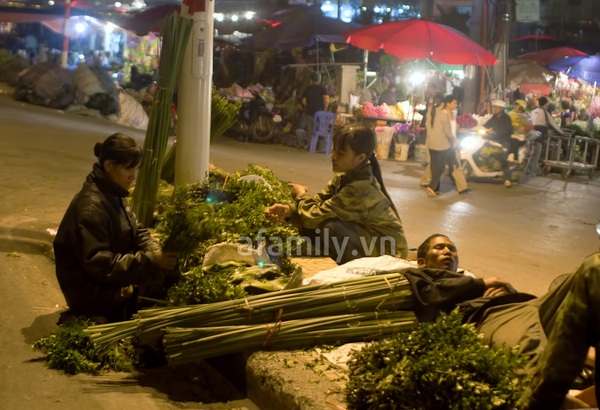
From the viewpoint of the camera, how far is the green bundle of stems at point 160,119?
22.2 feet

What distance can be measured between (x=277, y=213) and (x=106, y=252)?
1.52m

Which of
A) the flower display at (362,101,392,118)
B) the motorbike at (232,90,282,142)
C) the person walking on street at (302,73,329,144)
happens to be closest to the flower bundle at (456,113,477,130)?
the flower display at (362,101,392,118)

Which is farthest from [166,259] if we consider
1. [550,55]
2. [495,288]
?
[550,55]

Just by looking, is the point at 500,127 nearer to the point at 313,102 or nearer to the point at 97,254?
the point at 313,102

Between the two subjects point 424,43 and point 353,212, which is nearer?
point 353,212

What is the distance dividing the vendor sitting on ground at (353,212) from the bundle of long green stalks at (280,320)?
1428 millimetres

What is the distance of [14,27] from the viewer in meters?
32.5

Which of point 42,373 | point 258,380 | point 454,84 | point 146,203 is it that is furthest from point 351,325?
point 454,84

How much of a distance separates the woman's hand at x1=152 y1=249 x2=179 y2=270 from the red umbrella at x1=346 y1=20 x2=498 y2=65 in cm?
1172

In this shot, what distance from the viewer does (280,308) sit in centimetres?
442

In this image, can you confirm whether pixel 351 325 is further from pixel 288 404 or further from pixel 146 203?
pixel 146 203

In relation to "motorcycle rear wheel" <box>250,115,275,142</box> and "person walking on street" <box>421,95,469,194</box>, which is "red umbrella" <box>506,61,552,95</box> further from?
"person walking on street" <box>421,95,469,194</box>

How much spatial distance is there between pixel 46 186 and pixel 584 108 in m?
19.2

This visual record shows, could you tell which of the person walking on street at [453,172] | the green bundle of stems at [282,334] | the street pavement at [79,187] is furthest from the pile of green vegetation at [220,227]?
the person walking on street at [453,172]
